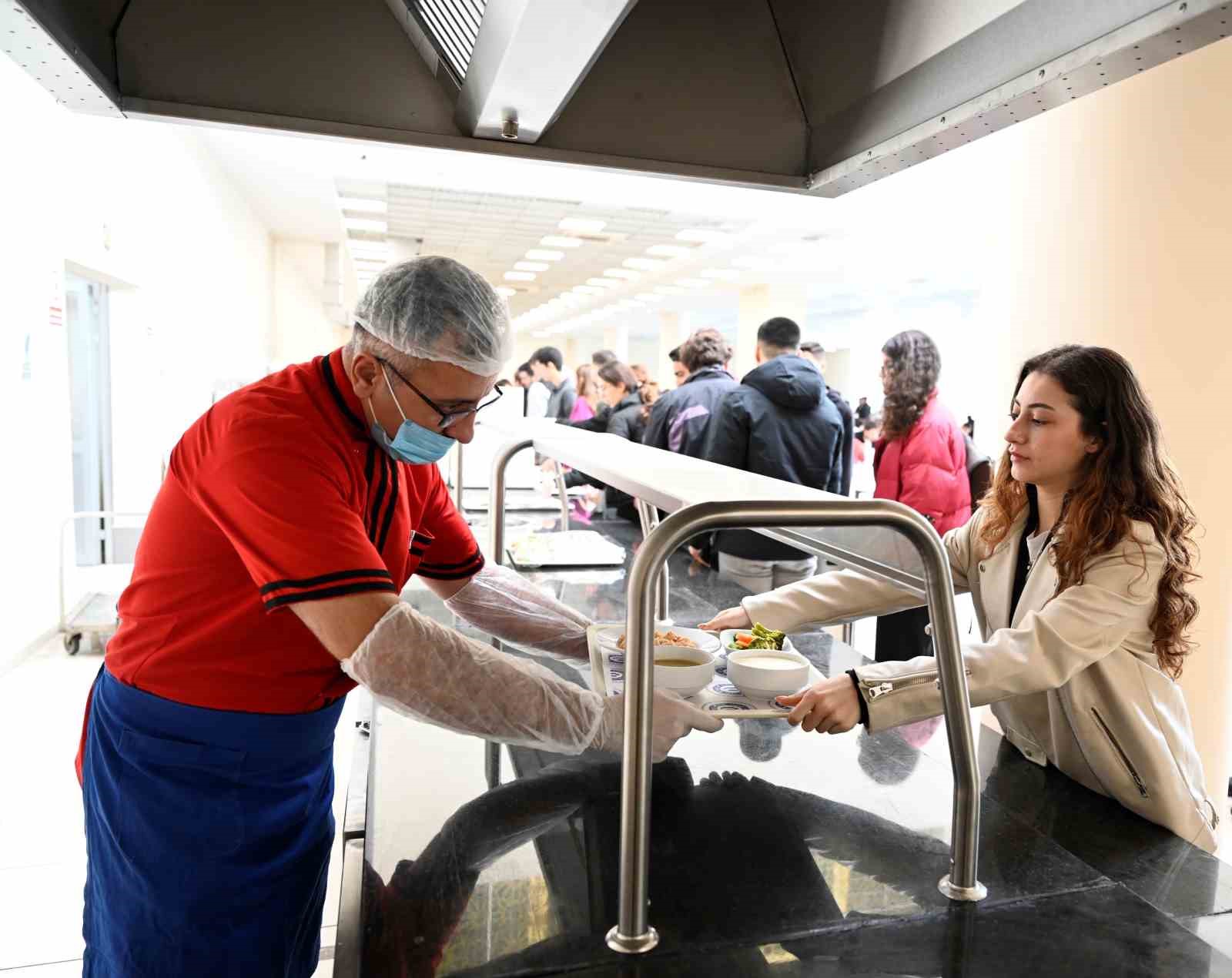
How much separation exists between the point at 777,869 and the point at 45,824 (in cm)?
247

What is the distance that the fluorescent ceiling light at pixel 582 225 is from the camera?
888 cm

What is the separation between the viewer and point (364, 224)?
10.2m

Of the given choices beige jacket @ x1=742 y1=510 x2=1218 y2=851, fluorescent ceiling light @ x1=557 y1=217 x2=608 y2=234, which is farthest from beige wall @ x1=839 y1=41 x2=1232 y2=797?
fluorescent ceiling light @ x1=557 y1=217 x2=608 y2=234

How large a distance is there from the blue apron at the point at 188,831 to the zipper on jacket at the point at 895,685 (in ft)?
2.35

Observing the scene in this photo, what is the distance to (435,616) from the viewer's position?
6.54ft

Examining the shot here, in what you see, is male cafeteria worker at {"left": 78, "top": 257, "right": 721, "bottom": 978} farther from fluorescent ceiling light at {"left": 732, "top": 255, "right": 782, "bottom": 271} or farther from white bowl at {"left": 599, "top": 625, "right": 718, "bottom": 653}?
fluorescent ceiling light at {"left": 732, "top": 255, "right": 782, "bottom": 271}

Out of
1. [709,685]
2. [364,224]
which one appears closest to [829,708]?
[709,685]

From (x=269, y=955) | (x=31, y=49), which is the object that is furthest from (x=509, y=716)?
(x=31, y=49)

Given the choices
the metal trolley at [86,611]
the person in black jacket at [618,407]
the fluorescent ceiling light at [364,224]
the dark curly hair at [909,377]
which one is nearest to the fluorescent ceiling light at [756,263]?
the fluorescent ceiling light at [364,224]

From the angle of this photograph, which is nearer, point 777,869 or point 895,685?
point 777,869

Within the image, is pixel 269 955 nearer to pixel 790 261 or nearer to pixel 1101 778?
pixel 1101 778

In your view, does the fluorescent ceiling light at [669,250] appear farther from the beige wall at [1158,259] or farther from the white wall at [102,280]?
the beige wall at [1158,259]

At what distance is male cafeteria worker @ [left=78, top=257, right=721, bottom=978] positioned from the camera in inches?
39.1

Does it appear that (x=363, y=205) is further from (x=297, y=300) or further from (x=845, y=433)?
(x=845, y=433)
